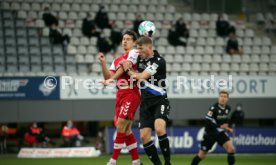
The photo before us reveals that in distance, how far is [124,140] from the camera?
14.3 m

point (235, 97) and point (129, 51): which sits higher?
point (129, 51)

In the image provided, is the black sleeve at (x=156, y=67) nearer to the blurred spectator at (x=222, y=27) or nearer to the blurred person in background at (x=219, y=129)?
the blurred person in background at (x=219, y=129)

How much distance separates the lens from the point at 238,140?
28922 millimetres

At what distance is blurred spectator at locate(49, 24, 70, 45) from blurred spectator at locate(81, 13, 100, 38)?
0.97 metres

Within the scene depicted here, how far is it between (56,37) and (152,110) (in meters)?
16.5

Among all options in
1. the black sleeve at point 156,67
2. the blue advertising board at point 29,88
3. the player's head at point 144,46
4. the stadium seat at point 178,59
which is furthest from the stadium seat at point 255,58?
the player's head at point 144,46

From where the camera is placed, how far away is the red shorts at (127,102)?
14.2m

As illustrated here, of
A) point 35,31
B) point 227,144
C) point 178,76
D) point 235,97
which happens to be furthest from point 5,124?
point 227,144

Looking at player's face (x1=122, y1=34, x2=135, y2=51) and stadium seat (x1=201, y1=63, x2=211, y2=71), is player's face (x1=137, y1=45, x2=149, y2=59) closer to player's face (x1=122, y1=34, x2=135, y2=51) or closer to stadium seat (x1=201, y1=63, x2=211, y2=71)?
player's face (x1=122, y1=34, x2=135, y2=51)

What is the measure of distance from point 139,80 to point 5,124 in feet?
57.8

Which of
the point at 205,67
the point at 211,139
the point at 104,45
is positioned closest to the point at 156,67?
the point at 211,139

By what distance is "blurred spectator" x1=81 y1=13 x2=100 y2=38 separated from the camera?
30.5m

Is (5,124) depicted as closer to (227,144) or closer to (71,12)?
(71,12)

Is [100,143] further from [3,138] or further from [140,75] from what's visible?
[140,75]
